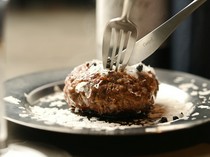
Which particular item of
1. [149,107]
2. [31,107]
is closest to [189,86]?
[149,107]

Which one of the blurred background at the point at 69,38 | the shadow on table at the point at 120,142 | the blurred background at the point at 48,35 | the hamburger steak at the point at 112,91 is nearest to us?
the shadow on table at the point at 120,142

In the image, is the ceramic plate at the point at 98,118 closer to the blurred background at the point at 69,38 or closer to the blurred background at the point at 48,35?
the blurred background at the point at 69,38

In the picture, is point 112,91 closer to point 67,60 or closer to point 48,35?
point 67,60

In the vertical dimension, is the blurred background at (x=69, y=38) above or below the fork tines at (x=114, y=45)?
below

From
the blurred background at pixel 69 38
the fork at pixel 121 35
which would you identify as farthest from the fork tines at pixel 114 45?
the blurred background at pixel 69 38

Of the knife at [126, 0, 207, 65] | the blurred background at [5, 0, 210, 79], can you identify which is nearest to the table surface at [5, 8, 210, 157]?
the blurred background at [5, 0, 210, 79]
